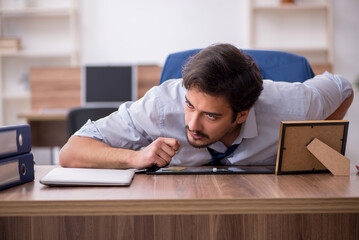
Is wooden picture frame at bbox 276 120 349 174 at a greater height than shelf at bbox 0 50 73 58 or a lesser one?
lesser

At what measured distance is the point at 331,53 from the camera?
12.5 ft

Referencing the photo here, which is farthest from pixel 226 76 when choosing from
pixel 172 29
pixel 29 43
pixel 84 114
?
pixel 29 43

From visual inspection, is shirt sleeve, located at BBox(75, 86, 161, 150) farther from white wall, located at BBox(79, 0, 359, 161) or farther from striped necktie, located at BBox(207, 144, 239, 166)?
white wall, located at BBox(79, 0, 359, 161)

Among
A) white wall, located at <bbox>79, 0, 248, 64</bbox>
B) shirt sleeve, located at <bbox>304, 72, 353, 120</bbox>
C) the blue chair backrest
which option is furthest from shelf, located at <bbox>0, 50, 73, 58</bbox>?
shirt sleeve, located at <bbox>304, 72, 353, 120</bbox>

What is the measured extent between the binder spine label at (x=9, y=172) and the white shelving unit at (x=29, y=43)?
314 cm

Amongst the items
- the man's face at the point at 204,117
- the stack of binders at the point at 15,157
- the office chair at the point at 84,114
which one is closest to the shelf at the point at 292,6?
the office chair at the point at 84,114

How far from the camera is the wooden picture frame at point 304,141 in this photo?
1.05 meters

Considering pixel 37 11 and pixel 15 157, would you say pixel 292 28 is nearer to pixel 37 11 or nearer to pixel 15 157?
pixel 37 11

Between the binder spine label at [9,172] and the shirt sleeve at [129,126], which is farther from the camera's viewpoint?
the shirt sleeve at [129,126]

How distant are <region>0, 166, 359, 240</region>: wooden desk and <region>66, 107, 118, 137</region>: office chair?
4.90 ft

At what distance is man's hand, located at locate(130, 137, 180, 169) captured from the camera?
1.13 meters

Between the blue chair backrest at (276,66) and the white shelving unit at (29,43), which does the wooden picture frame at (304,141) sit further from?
the white shelving unit at (29,43)

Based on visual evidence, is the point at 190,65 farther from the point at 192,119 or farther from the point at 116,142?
the point at 116,142

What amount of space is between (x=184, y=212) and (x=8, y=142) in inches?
17.1
